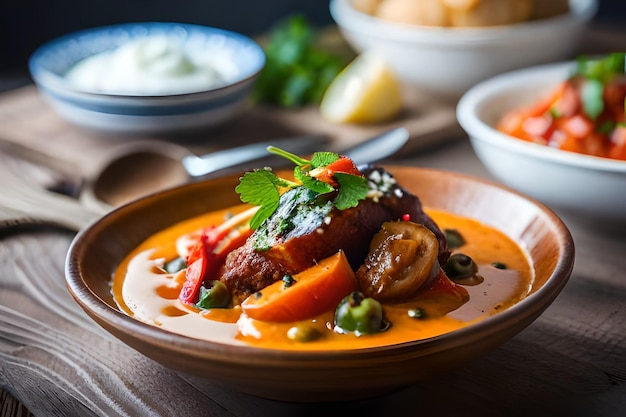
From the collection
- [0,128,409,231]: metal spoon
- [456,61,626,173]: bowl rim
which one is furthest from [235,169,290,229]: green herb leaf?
[456,61,626,173]: bowl rim

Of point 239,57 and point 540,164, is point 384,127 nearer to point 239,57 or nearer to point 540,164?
point 239,57

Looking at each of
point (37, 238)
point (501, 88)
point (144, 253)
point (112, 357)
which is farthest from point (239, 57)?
point (112, 357)

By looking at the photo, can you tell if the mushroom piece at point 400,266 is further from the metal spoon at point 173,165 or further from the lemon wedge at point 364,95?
the lemon wedge at point 364,95

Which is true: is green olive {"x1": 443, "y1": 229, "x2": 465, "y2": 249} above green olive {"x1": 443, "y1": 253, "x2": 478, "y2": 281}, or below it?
below

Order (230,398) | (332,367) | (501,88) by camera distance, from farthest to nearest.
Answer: (501,88) → (230,398) → (332,367)

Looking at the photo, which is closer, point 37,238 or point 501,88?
point 37,238

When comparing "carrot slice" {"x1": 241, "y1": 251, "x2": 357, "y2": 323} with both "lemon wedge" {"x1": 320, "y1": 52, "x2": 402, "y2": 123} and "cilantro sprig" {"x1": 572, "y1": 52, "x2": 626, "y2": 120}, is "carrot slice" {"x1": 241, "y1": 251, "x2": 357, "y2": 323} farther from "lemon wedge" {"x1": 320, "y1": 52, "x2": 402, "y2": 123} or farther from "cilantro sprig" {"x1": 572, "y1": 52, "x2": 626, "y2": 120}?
"lemon wedge" {"x1": 320, "y1": 52, "x2": 402, "y2": 123}

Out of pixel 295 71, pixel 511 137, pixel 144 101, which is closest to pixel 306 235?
pixel 511 137
